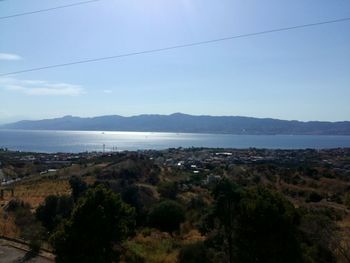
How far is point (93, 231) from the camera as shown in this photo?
36.8ft

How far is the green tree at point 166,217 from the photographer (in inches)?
820

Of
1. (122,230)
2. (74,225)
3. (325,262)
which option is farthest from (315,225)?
(74,225)

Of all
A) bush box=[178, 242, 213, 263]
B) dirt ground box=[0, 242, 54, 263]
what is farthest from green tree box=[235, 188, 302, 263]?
dirt ground box=[0, 242, 54, 263]

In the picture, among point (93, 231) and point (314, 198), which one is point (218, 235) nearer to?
point (93, 231)

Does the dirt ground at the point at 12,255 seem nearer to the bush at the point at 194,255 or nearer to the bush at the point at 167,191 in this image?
the bush at the point at 194,255

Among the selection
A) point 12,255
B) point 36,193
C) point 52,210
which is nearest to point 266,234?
point 12,255

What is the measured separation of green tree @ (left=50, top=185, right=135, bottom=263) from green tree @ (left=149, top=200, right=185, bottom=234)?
8.90 metres

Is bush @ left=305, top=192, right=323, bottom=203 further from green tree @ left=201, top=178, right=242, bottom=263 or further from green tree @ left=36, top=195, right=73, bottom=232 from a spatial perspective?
green tree @ left=36, top=195, right=73, bottom=232

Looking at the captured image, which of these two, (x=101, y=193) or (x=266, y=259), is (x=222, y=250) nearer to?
(x=266, y=259)

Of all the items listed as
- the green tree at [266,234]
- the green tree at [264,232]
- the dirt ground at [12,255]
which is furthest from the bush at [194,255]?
the dirt ground at [12,255]

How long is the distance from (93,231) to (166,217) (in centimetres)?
981

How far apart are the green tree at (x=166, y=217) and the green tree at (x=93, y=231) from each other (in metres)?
8.90

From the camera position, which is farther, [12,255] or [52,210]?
[52,210]

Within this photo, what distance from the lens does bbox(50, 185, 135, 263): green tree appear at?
11078 millimetres
